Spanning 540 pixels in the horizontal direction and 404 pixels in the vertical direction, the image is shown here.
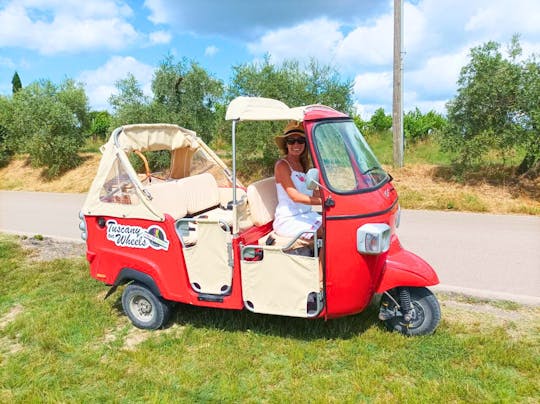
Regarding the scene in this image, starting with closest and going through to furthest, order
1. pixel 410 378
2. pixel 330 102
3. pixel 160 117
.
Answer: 1. pixel 410 378
2. pixel 330 102
3. pixel 160 117

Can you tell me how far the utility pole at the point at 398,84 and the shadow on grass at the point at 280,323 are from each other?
27.7 ft

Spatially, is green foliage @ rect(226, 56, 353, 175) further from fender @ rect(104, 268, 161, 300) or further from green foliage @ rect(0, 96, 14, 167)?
green foliage @ rect(0, 96, 14, 167)

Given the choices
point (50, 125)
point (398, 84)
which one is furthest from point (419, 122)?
point (50, 125)

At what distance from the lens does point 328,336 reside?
418 cm

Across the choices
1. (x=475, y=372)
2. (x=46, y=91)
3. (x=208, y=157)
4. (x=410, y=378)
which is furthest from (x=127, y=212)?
(x=46, y=91)

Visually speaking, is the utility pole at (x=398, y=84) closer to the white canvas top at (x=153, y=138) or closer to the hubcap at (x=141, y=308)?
the white canvas top at (x=153, y=138)

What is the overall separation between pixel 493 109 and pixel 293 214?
28.9ft

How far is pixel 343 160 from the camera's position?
152 inches

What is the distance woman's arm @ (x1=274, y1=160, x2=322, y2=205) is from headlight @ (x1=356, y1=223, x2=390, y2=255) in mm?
542

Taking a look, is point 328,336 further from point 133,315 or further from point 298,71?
point 298,71

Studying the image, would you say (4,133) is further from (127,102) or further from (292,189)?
(292,189)

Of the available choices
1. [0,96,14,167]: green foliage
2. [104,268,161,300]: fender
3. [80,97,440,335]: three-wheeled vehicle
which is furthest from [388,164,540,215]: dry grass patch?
[0,96,14,167]: green foliage

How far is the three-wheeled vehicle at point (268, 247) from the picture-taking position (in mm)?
3680

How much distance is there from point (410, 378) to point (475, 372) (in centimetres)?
51
